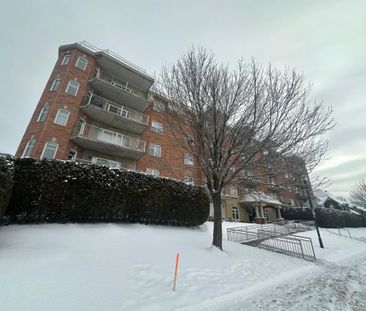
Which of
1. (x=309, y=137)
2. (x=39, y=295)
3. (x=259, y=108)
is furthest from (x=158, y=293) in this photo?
(x=309, y=137)

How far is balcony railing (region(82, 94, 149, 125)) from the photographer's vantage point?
55.1 feet

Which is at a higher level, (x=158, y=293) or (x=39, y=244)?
(x=39, y=244)

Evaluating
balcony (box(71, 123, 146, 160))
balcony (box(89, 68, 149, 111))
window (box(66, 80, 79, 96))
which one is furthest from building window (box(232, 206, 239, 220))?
window (box(66, 80, 79, 96))

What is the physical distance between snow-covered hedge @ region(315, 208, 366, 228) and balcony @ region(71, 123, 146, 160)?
80.9 ft

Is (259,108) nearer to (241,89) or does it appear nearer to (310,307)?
(241,89)

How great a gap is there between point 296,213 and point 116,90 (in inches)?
1232

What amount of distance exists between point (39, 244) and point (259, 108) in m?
8.94

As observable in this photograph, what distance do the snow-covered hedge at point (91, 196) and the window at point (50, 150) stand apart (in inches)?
292

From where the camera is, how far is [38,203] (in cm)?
668

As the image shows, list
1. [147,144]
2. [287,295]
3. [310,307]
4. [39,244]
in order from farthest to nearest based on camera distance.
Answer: [147,144] < [39,244] < [287,295] < [310,307]

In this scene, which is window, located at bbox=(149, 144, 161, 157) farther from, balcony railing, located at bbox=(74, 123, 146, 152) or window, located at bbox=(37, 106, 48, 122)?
window, located at bbox=(37, 106, 48, 122)

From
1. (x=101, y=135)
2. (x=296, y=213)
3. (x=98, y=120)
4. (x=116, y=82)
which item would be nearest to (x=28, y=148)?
(x=101, y=135)

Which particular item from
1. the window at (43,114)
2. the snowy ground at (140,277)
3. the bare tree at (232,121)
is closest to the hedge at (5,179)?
the snowy ground at (140,277)

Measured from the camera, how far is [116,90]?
58.5ft
